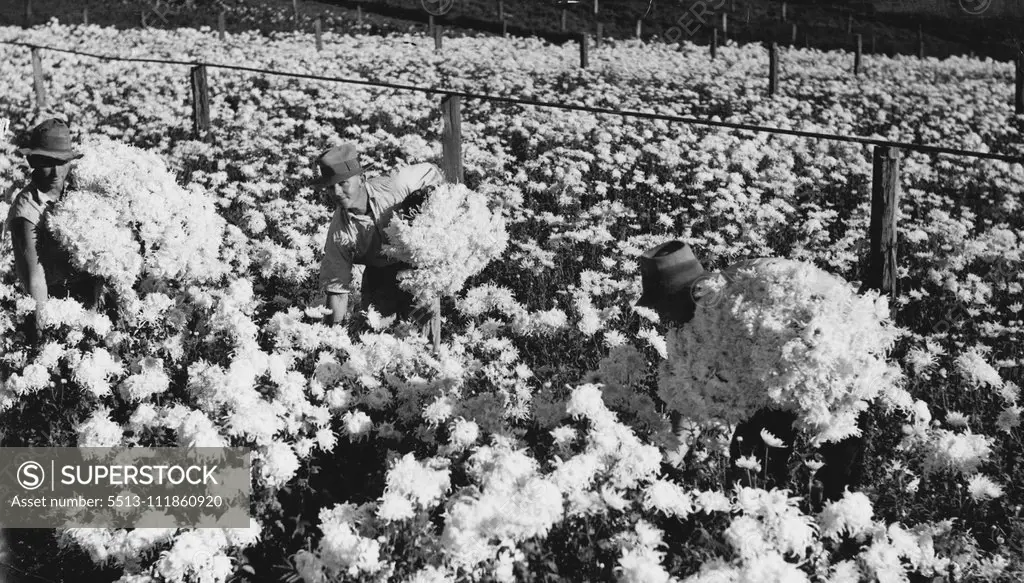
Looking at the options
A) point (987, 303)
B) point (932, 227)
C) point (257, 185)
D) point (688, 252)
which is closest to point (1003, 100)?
point (932, 227)

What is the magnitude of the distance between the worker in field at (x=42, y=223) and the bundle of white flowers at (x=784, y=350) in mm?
3947

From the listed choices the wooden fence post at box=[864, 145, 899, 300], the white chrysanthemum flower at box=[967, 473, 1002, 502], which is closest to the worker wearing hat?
the wooden fence post at box=[864, 145, 899, 300]

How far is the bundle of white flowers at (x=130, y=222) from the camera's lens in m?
5.21

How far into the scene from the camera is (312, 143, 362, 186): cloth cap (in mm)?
5832

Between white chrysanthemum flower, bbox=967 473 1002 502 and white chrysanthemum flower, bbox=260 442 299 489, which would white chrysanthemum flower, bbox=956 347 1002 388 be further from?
white chrysanthemum flower, bbox=260 442 299 489

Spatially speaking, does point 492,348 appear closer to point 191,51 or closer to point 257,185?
point 257,185

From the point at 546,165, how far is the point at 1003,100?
592 inches

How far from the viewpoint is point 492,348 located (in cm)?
602

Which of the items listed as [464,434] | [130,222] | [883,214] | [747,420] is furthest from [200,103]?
[747,420]

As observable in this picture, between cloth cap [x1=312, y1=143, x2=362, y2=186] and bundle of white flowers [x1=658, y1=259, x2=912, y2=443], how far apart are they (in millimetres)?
2811

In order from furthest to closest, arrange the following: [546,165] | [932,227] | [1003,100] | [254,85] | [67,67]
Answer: [1003,100], [67,67], [254,85], [546,165], [932,227]

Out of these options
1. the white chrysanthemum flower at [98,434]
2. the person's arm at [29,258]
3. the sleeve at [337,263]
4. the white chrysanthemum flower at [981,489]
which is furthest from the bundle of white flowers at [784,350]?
the person's arm at [29,258]

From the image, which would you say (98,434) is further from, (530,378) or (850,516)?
(850,516)

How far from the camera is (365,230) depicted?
617cm
